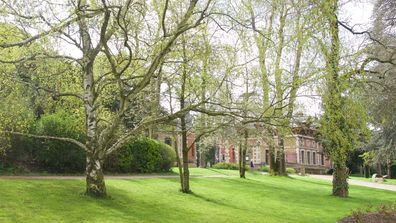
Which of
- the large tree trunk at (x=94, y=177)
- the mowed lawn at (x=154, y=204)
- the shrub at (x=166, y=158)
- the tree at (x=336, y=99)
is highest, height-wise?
the tree at (x=336, y=99)

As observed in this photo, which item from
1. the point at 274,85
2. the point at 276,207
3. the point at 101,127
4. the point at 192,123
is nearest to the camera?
the point at 274,85

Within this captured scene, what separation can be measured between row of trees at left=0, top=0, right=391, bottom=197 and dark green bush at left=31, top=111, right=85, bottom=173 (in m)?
2.41

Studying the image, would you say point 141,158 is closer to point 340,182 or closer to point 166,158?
point 166,158

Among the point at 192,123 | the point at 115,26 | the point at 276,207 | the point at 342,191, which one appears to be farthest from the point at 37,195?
the point at 342,191

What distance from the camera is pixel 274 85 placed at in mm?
12281

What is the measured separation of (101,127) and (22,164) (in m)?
4.41

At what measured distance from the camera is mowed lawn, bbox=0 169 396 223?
11.9 metres

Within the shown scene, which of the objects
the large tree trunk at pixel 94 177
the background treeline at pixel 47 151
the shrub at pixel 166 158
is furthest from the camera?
the shrub at pixel 166 158

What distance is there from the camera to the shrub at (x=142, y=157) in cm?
2497

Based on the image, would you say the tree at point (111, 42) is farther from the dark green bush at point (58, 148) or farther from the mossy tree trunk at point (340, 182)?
the mossy tree trunk at point (340, 182)

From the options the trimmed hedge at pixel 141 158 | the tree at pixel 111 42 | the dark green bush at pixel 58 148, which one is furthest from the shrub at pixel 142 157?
the tree at pixel 111 42

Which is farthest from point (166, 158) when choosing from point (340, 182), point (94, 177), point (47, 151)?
point (94, 177)

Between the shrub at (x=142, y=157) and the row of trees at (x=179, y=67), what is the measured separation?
723 centimetres

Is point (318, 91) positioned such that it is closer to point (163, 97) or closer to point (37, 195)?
point (163, 97)
